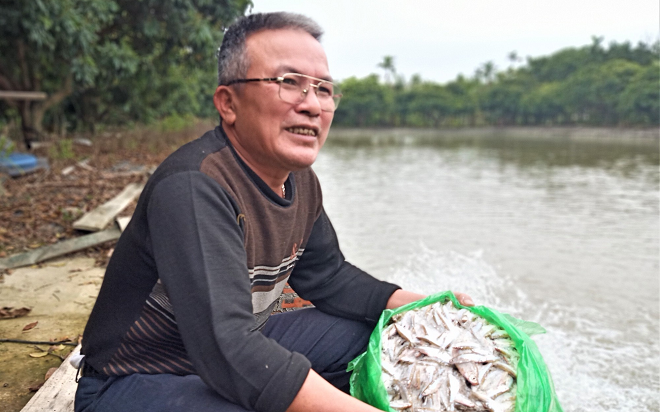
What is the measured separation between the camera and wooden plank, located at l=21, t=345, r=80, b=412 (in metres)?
2.01

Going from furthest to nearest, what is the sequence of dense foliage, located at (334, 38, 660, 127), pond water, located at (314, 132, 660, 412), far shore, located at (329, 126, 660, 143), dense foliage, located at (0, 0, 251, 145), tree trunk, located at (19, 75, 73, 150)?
dense foliage, located at (334, 38, 660, 127)
far shore, located at (329, 126, 660, 143)
tree trunk, located at (19, 75, 73, 150)
dense foliage, located at (0, 0, 251, 145)
pond water, located at (314, 132, 660, 412)

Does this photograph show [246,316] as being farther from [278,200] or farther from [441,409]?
[441,409]

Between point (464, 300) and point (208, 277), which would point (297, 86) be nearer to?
point (208, 277)

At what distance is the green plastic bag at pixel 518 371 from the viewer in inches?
66.6

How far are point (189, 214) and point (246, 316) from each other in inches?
11.4

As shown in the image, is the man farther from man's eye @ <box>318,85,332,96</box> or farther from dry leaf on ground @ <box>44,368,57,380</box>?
dry leaf on ground @ <box>44,368,57,380</box>

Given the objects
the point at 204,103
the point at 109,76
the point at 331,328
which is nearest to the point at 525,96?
the point at 204,103

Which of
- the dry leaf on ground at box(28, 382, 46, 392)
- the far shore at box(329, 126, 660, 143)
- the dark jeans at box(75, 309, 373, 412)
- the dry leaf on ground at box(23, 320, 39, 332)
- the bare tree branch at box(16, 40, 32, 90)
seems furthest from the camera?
the far shore at box(329, 126, 660, 143)

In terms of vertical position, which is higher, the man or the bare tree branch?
the bare tree branch

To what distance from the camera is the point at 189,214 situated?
4.49 feet

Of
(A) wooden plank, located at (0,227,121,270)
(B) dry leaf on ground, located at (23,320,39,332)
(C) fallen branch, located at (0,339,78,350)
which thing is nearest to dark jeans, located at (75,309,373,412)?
(C) fallen branch, located at (0,339,78,350)

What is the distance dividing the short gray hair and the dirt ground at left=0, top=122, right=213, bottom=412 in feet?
5.12

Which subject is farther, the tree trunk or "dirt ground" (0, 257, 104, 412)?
the tree trunk

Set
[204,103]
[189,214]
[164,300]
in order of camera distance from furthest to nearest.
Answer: [204,103]
[164,300]
[189,214]
